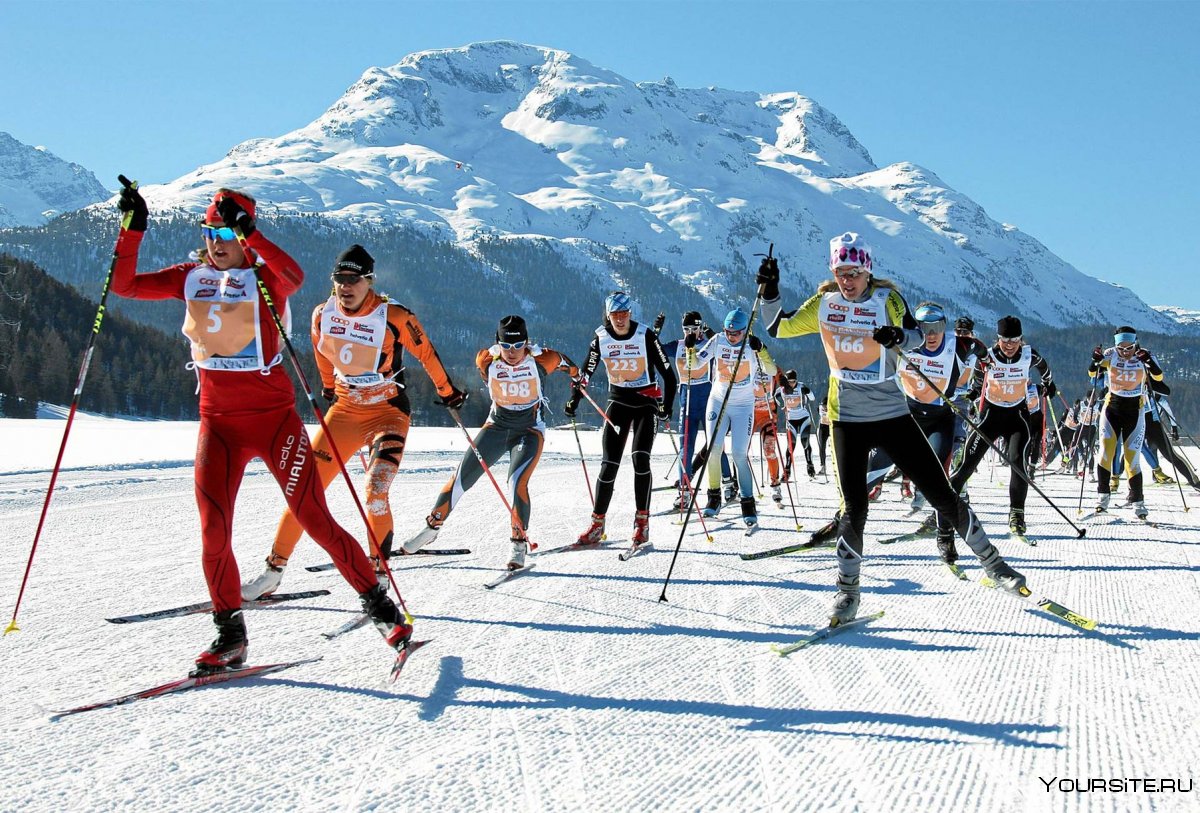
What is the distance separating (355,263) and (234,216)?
1321 millimetres

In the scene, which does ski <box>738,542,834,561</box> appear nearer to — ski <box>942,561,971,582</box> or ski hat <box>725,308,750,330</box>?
ski <box>942,561,971,582</box>

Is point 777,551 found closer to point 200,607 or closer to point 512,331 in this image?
point 512,331

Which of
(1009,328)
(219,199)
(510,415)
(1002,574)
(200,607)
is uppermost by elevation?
(1009,328)

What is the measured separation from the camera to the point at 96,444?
2080 cm

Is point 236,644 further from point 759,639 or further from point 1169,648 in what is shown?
point 1169,648

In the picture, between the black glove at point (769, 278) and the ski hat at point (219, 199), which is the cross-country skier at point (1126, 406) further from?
the ski hat at point (219, 199)

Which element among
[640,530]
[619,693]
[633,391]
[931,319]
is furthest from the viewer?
[931,319]

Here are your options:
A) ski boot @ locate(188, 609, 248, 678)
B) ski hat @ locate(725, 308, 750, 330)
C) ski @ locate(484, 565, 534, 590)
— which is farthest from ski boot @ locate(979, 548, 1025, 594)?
ski hat @ locate(725, 308, 750, 330)

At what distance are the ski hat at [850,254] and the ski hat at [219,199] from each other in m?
3.30

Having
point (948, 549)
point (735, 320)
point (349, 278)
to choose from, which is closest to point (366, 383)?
point (349, 278)

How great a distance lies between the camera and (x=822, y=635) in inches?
183

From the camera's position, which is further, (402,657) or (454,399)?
(454,399)

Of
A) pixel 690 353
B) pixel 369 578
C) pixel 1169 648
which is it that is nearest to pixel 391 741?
pixel 369 578

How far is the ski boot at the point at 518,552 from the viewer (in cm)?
657
